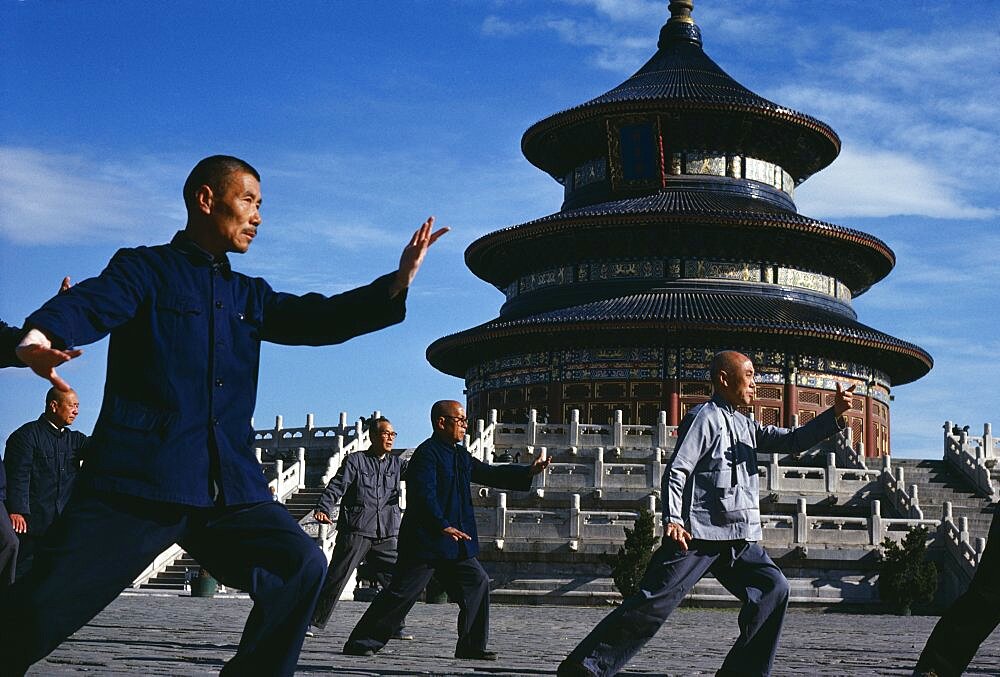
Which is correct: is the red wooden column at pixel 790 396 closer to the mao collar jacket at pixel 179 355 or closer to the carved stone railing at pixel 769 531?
the carved stone railing at pixel 769 531

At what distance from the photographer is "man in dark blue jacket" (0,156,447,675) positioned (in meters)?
4.18

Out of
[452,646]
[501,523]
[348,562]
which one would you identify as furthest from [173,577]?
[452,646]

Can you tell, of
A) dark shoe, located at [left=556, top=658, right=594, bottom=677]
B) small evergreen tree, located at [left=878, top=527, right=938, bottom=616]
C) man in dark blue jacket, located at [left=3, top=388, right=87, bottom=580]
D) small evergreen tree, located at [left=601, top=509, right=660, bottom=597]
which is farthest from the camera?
small evergreen tree, located at [left=601, top=509, right=660, bottom=597]

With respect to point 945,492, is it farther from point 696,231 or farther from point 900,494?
point 696,231

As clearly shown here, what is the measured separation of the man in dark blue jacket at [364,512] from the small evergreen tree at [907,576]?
33.6ft

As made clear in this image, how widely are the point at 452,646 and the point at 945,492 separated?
1752 centimetres

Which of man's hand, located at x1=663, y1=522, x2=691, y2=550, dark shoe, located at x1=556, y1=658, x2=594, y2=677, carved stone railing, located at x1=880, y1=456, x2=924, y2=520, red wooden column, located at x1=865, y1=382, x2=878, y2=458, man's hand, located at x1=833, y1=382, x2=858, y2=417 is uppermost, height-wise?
red wooden column, located at x1=865, y1=382, x2=878, y2=458

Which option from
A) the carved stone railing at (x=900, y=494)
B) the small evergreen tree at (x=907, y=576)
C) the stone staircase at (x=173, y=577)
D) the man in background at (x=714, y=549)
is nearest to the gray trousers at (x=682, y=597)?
the man in background at (x=714, y=549)

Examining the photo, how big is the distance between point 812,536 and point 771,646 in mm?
14120

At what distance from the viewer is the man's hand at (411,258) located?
4.66m

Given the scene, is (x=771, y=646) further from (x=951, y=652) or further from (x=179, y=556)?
(x=179, y=556)

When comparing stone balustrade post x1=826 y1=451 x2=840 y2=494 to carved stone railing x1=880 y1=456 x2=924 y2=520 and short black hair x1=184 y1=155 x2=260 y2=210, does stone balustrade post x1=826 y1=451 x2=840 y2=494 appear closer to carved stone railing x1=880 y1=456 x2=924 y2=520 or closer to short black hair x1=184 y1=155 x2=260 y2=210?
carved stone railing x1=880 y1=456 x2=924 y2=520

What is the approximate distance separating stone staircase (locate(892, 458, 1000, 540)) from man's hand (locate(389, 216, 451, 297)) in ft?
60.7

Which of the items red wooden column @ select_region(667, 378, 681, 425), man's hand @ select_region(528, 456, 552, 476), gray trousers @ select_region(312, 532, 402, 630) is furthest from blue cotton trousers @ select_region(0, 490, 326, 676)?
red wooden column @ select_region(667, 378, 681, 425)
